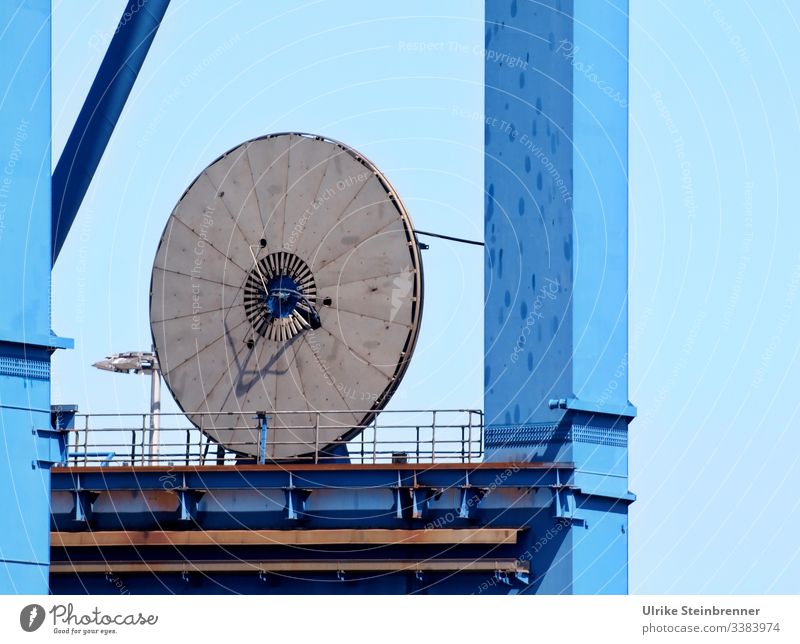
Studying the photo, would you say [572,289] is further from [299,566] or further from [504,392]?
[299,566]

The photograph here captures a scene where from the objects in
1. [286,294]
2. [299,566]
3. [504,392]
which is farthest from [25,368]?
[286,294]

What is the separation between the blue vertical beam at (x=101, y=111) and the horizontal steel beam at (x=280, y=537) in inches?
247

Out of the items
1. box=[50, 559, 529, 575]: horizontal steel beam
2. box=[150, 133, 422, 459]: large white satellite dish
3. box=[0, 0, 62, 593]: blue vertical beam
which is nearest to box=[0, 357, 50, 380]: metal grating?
box=[0, 0, 62, 593]: blue vertical beam

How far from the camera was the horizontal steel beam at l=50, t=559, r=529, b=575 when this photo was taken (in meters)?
32.1

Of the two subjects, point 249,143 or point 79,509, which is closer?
point 79,509

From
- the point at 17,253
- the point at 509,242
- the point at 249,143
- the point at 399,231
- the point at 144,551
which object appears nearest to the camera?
the point at 17,253

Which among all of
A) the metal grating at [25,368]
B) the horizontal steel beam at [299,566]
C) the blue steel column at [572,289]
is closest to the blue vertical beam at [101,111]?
the horizontal steel beam at [299,566]

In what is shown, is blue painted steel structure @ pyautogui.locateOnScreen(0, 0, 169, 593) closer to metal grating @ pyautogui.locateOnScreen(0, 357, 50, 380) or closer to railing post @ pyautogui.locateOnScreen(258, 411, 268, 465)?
metal grating @ pyautogui.locateOnScreen(0, 357, 50, 380)

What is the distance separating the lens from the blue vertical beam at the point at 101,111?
3806cm

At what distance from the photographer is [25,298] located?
97.6ft

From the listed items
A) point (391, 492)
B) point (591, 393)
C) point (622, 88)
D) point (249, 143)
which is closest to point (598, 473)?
point (591, 393)

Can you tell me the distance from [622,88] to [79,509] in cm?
1252

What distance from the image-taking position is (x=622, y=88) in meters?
31.4
